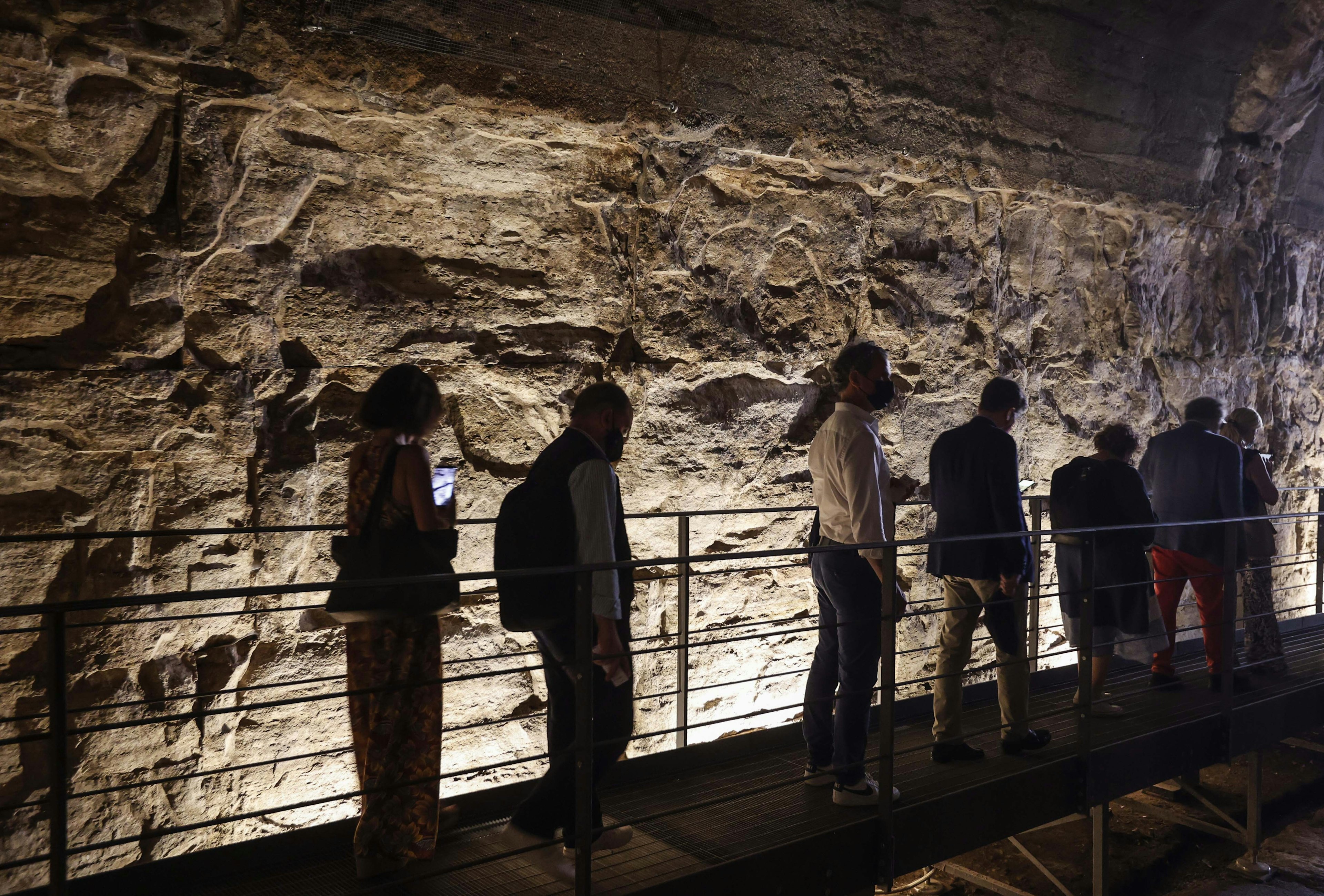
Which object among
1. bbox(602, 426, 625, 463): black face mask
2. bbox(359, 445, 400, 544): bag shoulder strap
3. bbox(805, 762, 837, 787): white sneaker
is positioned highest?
bbox(602, 426, 625, 463): black face mask

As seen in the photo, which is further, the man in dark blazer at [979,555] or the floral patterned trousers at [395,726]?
the man in dark blazer at [979,555]

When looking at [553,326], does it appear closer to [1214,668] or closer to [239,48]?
[239,48]

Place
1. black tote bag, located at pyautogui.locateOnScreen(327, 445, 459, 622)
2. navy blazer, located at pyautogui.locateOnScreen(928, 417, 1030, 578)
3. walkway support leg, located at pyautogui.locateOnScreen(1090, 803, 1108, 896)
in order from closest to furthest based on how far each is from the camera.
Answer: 1. black tote bag, located at pyautogui.locateOnScreen(327, 445, 459, 622)
2. navy blazer, located at pyautogui.locateOnScreen(928, 417, 1030, 578)
3. walkway support leg, located at pyautogui.locateOnScreen(1090, 803, 1108, 896)

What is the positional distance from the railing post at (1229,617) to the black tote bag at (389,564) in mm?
3054

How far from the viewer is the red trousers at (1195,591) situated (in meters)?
4.21

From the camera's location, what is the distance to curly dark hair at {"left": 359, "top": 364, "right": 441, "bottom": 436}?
2.40 meters

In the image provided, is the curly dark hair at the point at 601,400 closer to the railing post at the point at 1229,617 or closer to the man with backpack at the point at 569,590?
the man with backpack at the point at 569,590

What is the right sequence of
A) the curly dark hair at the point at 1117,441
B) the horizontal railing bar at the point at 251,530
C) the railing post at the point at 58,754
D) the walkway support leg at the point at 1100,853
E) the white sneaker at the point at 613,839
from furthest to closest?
the walkway support leg at the point at 1100,853
the curly dark hair at the point at 1117,441
the horizontal railing bar at the point at 251,530
the white sneaker at the point at 613,839
the railing post at the point at 58,754

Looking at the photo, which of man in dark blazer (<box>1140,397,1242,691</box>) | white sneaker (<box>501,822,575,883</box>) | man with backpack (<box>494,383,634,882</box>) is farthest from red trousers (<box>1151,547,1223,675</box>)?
white sneaker (<box>501,822,575,883</box>)

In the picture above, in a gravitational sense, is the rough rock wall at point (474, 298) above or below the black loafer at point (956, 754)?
above

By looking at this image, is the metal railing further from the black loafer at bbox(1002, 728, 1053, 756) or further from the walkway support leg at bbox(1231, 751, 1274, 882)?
the walkway support leg at bbox(1231, 751, 1274, 882)

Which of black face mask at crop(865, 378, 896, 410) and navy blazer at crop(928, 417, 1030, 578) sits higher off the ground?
black face mask at crop(865, 378, 896, 410)

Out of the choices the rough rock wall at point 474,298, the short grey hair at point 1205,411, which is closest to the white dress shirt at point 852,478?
the rough rock wall at point 474,298

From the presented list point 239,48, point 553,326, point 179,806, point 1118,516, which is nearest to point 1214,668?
point 1118,516
